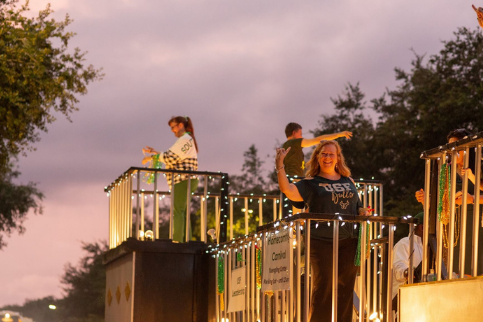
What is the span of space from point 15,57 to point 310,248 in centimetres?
1062

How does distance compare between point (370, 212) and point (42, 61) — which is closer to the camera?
point (370, 212)

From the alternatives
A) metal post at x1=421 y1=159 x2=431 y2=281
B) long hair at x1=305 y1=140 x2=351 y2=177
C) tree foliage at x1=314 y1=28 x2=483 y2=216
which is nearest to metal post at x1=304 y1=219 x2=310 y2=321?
long hair at x1=305 y1=140 x2=351 y2=177

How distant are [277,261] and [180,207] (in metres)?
3.86

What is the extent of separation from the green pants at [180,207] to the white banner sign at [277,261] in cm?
343

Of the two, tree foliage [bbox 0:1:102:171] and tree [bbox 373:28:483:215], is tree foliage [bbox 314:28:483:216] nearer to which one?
tree [bbox 373:28:483:215]

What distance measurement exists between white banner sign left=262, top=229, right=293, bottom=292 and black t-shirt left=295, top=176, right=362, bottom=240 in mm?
221

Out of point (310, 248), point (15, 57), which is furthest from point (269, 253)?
point (15, 57)

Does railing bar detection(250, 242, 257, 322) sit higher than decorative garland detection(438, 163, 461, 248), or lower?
lower

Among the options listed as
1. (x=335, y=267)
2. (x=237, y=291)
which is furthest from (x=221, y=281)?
(x=335, y=267)

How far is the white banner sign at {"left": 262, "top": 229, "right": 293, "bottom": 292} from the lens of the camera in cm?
559

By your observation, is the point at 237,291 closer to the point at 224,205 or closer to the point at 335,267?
the point at 335,267

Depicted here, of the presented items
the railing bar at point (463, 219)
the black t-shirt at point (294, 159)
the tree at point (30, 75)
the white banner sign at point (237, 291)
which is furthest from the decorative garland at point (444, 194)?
the tree at point (30, 75)

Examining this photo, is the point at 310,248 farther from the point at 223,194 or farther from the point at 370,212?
the point at 223,194

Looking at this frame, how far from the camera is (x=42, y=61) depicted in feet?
50.4
